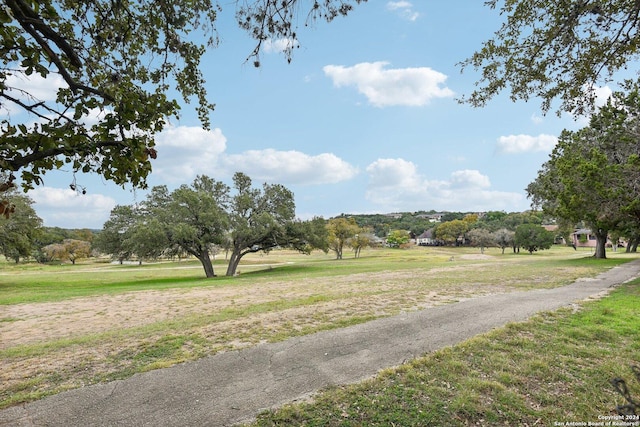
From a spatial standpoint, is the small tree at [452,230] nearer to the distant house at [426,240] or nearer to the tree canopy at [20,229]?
the distant house at [426,240]

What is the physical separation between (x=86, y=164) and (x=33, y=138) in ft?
1.83

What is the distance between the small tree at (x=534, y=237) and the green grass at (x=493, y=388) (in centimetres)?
5228

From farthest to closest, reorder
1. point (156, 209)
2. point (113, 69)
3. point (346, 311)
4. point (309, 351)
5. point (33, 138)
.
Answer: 1. point (156, 209)
2. point (346, 311)
3. point (309, 351)
4. point (113, 69)
5. point (33, 138)

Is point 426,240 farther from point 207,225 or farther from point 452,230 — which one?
point 207,225

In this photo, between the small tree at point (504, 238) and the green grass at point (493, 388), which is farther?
the small tree at point (504, 238)

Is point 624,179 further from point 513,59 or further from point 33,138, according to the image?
point 33,138

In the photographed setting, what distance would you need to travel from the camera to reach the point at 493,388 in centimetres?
407

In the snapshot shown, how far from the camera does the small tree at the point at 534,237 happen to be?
5006cm

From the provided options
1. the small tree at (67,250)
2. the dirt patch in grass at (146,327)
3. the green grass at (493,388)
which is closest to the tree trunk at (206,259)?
the dirt patch in grass at (146,327)

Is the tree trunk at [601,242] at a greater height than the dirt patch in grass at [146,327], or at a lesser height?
greater

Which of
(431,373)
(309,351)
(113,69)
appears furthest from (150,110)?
(431,373)

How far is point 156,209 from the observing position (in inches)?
941

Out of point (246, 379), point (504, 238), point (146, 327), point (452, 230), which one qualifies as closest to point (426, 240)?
point (452, 230)

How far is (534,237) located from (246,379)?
57.9m
